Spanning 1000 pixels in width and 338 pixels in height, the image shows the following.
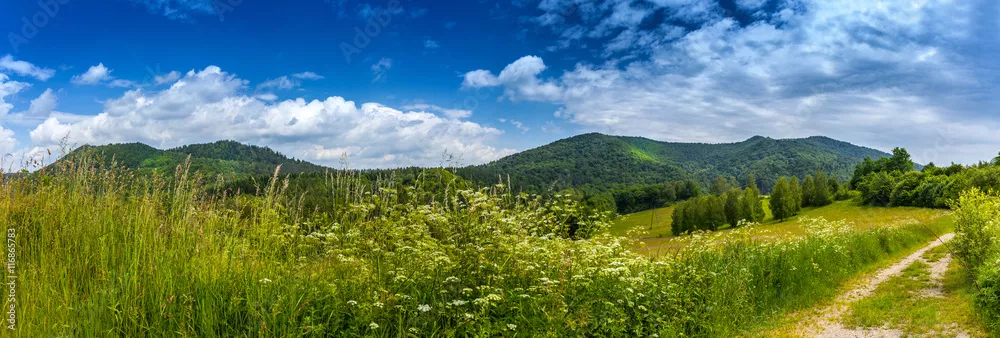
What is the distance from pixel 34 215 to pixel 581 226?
6792 mm

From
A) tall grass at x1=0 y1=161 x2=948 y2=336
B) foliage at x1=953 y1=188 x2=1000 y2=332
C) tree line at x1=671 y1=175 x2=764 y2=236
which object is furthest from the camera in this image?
tree line at x1=671 y1=175 x2=764 y2=236

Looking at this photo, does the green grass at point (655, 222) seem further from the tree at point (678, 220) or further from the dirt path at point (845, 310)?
the dirt path at point (845, 310)

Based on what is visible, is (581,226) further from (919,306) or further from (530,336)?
(919,306)

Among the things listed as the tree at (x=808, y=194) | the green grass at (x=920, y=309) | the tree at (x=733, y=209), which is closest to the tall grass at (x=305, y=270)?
the green grass at (x=920, y=309)

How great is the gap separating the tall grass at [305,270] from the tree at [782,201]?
244 feet

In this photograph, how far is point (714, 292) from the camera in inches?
310

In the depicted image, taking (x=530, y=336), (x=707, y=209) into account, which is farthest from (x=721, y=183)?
(x=530, y=336)

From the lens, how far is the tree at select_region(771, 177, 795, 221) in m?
70.1

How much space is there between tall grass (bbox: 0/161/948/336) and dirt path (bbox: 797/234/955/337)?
3.48 m

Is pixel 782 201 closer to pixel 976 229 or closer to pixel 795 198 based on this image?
pixel 795 198

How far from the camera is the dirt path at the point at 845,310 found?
9.02m

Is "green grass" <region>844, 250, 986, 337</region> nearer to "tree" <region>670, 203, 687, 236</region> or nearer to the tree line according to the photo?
the tree line

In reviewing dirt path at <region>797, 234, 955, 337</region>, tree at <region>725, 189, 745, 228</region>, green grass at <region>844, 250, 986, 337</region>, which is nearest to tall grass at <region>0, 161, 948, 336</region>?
dirt path at <region>797, 234, 955, 337</region>

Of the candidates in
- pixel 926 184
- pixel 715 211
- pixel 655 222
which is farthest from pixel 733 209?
pixel 655 222
